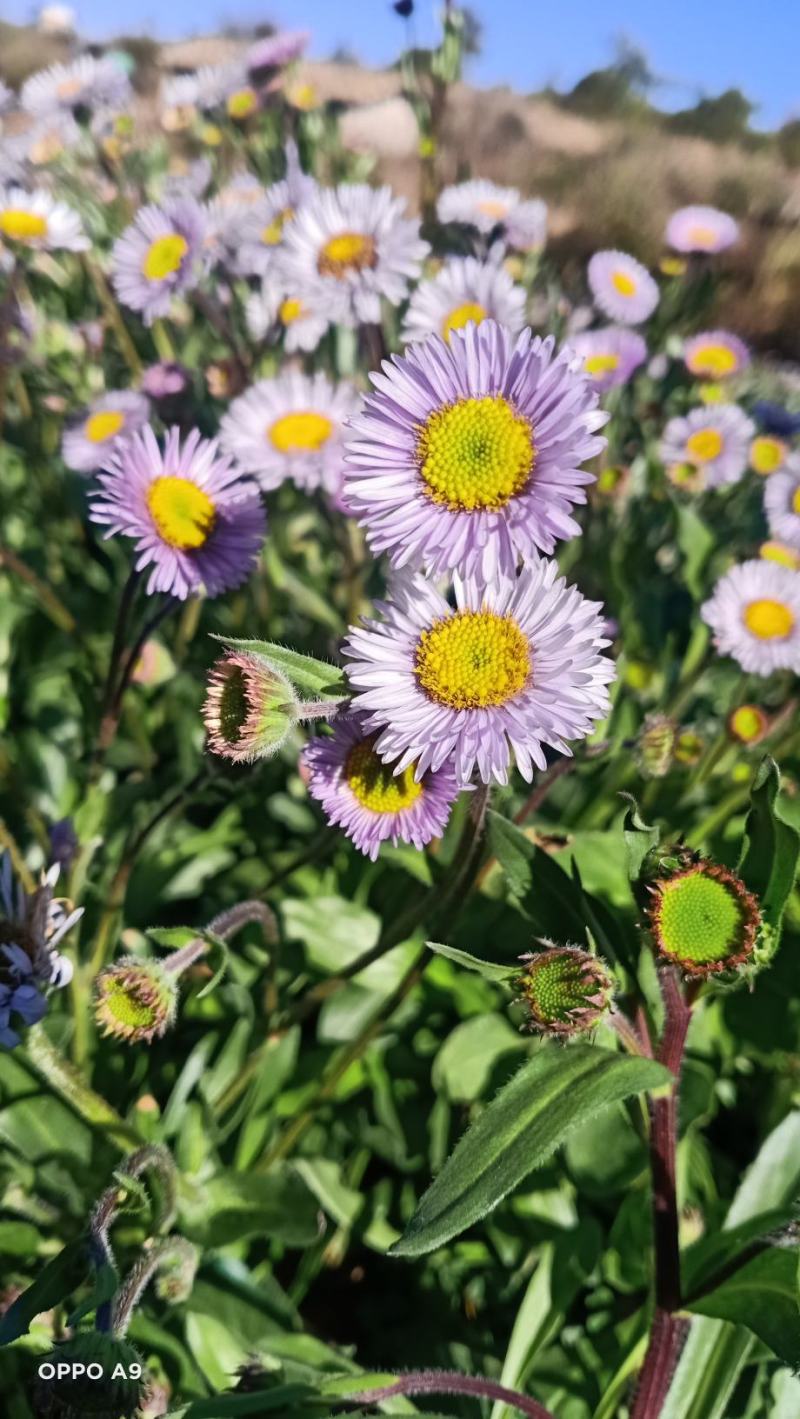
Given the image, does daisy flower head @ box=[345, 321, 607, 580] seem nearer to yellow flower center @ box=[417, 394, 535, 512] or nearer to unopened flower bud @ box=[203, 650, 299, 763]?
yellow flower center @ box=[417, 394, 535, 512]

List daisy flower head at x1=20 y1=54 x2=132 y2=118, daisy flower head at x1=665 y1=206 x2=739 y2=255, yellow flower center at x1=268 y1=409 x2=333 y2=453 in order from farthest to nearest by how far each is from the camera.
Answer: daisy flower head at x1=20 y1=54 x2=132 y2=118 < daisy flower head at x1=665 y1=206 x2=739 y2=255 < yellow flower center at x1=268 y1=409 x2=333 y2=453

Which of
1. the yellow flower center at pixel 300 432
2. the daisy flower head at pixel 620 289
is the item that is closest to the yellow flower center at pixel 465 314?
the yellow flower center at pixel 300 432

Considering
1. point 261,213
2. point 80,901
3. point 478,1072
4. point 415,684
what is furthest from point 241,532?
point 261,213

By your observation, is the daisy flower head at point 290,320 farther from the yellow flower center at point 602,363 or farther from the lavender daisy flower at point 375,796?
the lavender daisy flower at point 375,796

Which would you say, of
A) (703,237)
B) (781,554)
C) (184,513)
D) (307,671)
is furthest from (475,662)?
(703,237)

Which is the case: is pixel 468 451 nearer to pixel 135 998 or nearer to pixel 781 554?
pixel 135 998

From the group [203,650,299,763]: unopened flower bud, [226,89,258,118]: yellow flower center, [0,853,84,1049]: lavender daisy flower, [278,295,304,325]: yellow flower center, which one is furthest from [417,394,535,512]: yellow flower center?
[226,89,258,118]: yellow flower center
